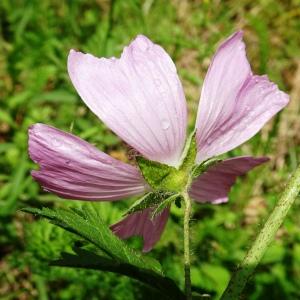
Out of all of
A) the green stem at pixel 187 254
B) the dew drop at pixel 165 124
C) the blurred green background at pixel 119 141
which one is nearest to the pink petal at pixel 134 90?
the dew drop at pixel 165 124

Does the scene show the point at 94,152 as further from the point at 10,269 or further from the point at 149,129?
the point at 10,269

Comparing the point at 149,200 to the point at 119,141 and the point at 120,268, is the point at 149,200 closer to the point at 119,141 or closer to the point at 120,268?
the point at 120,268

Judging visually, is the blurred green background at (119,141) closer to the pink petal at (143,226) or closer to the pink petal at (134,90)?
the pink petal at (143,226)

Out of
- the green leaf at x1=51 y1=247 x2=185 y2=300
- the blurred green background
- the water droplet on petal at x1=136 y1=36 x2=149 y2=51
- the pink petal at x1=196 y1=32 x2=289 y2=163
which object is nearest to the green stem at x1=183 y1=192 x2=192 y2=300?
the green leaf at x1=51 y1=247 x2=185 y2=300

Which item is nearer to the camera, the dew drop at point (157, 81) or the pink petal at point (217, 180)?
the dew drop at point (157, 81)

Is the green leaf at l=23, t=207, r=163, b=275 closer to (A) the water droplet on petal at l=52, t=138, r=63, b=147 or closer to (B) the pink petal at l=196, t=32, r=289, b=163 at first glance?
(A) the water droplet on petal at l=52, t=138, r=63, b=147

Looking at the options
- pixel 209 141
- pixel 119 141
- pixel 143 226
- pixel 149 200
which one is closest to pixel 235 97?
pixel 209 141

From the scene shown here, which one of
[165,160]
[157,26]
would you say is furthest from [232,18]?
[165,160]
